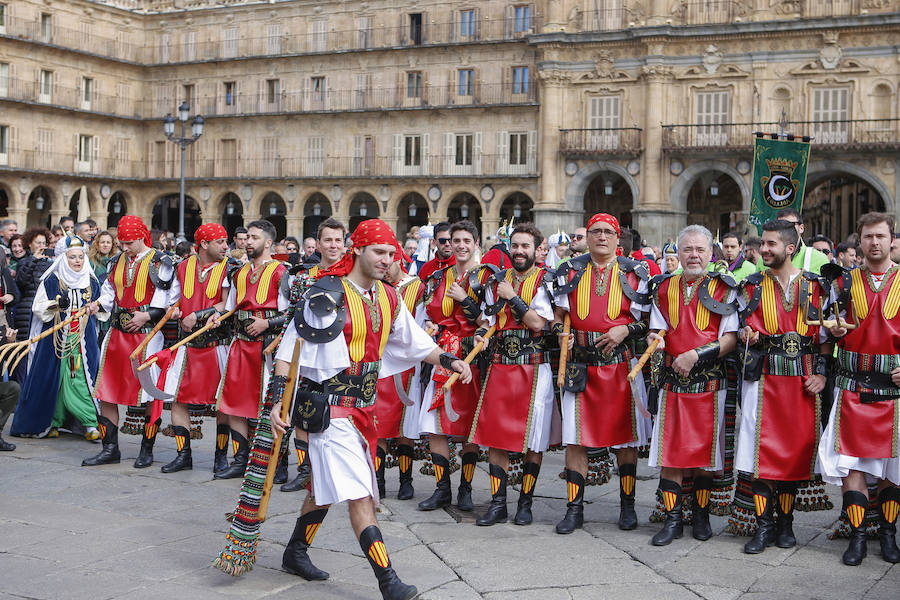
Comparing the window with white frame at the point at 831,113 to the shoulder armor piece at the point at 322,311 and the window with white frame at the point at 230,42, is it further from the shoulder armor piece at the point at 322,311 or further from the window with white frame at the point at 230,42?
the shoulder armor piece at the point at 322,311

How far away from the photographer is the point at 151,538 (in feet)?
21.1

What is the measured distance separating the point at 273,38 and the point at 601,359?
36039 mm

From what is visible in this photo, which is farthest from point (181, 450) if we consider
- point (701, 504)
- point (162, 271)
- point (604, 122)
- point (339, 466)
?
point (604, 122)

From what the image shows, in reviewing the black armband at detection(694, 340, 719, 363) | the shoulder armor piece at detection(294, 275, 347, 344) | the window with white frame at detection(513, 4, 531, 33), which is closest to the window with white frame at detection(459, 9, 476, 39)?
the window with white frame at detection(513, 4, 531, 33)

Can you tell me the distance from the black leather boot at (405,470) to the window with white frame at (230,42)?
117 feet

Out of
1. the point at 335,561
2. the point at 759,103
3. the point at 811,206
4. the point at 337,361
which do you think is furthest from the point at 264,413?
the point at 811,206

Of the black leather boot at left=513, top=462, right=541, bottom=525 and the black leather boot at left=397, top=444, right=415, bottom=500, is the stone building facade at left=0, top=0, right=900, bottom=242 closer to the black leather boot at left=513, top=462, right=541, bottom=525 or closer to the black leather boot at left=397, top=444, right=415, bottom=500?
the black leather boot at left=397, top=444, right=415, bottom=500

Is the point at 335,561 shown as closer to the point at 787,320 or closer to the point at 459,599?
the point at 459,599

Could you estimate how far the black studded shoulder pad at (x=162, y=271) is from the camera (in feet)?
28.5

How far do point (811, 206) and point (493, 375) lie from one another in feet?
148

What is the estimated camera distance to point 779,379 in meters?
6.51

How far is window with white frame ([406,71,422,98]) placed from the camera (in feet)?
124

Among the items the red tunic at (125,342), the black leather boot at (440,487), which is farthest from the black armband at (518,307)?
the red tunic at (125,342)

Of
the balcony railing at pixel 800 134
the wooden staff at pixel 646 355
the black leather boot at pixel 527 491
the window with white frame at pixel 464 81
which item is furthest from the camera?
the window with white frame at pixel 464 81
